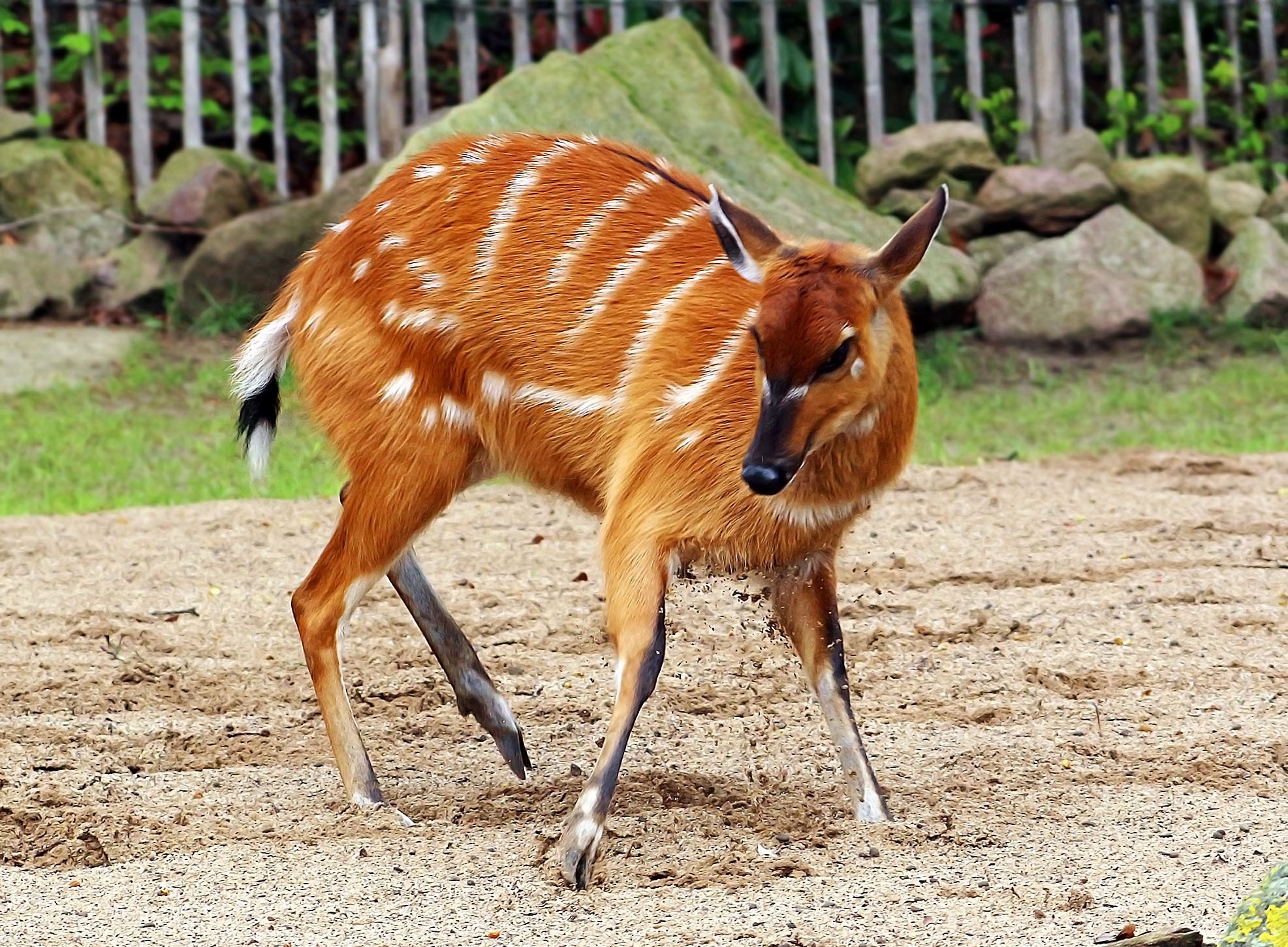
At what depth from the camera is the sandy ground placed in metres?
3.12

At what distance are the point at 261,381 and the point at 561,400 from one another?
83 centimetres

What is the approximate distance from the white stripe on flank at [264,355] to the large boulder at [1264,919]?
2483 millimetres

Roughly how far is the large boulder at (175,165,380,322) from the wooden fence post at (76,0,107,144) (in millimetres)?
990

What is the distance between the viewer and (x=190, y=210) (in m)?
A: 8.82

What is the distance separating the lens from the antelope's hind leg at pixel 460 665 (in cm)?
392

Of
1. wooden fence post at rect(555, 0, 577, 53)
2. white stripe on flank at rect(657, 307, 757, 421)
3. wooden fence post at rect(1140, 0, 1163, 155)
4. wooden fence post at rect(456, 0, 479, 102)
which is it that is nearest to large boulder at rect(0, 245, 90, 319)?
wooden fence post at rect(456, 0, 479, 102)

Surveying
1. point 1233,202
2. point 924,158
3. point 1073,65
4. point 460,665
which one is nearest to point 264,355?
point 460,665

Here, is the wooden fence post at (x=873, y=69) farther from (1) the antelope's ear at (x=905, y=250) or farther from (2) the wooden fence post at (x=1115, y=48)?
(1) the antelope's ear at (x=905, y=250)

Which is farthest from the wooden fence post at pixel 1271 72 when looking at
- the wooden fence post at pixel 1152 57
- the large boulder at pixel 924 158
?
the large boulder at pixel 924 158

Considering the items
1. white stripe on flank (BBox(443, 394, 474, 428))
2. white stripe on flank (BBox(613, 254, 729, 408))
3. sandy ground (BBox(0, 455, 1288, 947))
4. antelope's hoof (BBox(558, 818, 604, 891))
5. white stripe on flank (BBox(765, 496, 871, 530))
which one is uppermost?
white stripe on flank (BBox(613, 254, 729, 408))

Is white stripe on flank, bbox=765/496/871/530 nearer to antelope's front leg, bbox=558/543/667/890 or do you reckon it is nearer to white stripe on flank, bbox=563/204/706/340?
antelope's front leg, bbox=558/543/667/890

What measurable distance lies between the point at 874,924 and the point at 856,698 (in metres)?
1.38

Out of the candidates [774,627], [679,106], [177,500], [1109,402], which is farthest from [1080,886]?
[679,106]

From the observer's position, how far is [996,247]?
8719 mm
